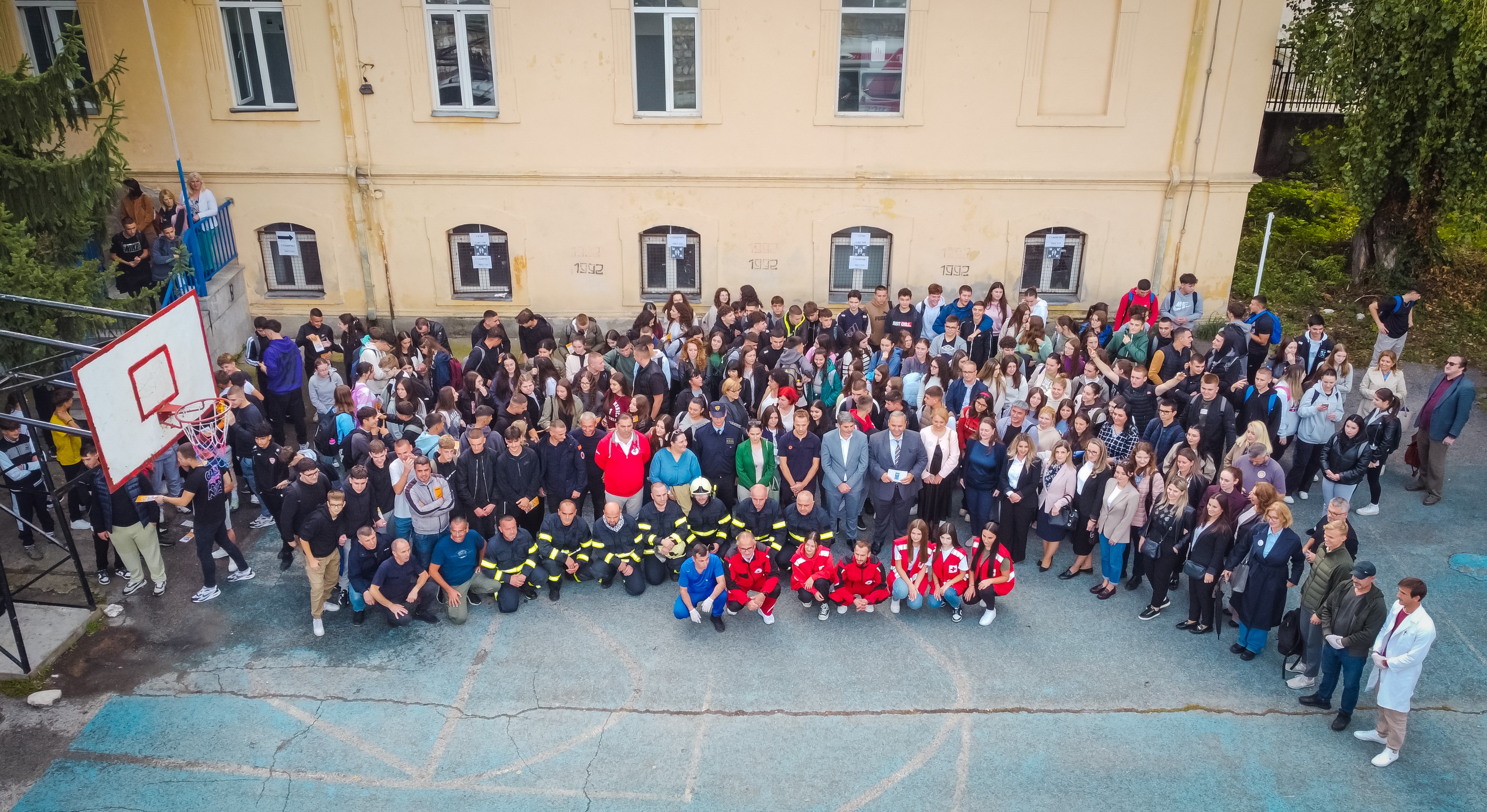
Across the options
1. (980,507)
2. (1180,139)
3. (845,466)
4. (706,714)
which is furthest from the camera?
(1180,139)

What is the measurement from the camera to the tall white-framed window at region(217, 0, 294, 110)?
1502 centimetres

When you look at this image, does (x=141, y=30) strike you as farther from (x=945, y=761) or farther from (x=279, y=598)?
(x=945, y=761)

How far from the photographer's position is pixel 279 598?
10.4 meters

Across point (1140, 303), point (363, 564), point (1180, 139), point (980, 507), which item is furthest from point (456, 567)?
point (1180, 139)

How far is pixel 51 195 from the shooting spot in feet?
37.1

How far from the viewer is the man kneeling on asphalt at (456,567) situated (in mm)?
9922

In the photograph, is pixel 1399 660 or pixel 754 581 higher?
pixel 1399 660

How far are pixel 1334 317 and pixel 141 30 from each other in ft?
61.1

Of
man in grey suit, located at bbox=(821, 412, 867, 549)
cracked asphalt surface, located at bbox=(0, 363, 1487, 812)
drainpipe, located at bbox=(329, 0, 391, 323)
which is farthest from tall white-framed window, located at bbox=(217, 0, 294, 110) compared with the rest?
man in grey suit, located at bbox=(821, 412, 867, 549)

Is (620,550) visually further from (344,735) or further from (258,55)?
(258,55)

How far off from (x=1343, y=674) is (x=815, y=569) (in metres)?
4.54

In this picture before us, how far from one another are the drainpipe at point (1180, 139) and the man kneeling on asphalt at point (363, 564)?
12.0m

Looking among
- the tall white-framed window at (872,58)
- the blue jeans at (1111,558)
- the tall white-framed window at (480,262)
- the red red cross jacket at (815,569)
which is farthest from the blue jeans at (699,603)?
the tall white-framed window at (872,58)

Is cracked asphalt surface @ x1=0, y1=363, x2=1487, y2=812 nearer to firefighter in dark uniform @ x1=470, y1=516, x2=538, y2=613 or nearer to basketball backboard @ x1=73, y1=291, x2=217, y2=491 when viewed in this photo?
firefighter in dark uniform @ x1=470, y1=516, x2=538, y2=613
